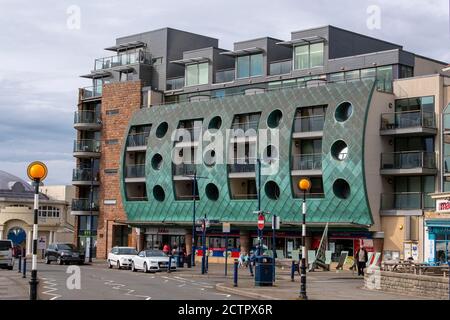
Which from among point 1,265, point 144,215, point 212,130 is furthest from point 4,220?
point 1,265

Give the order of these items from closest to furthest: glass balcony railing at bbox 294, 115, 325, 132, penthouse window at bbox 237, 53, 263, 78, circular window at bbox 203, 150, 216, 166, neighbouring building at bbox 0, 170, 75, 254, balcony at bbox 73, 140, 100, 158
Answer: glass balcony railing at bbox 294, 115, 325, 132 → circular window at bbox 203, 150, 216, 166 → penthouse window at bbox 237, 53, 263, 78 → balcony at bbox 73, 140, 100, 158 → neighbouring building at bbox 0, 170, 75, 254

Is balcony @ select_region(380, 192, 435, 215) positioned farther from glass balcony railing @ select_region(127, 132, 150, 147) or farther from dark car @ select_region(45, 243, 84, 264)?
glass balcony railing @ select_region(127, 132, 150, 147)

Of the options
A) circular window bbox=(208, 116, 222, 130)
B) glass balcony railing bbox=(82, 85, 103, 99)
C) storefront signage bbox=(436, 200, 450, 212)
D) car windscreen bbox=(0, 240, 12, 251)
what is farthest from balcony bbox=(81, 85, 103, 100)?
storefront signage bbox=(436, 200, 450, 212)

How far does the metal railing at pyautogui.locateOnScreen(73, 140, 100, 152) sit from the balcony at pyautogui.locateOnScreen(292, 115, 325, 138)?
24.7 metres

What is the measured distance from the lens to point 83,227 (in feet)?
263

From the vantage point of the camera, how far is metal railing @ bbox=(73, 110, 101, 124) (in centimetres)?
7812

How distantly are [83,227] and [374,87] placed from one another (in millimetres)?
35918

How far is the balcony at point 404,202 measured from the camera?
54.4 m

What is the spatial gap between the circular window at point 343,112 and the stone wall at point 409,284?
23268 mm

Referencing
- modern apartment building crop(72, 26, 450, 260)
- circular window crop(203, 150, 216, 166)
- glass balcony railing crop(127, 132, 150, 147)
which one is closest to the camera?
modern apartment building crop(72, 26, 450, 260)

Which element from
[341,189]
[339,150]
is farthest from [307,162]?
[341,189]

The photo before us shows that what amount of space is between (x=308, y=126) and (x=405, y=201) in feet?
28.2

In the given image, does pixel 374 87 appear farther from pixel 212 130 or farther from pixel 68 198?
pixel 68 198

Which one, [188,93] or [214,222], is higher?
[188,93]
